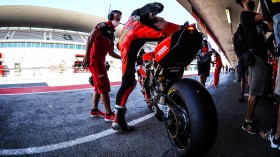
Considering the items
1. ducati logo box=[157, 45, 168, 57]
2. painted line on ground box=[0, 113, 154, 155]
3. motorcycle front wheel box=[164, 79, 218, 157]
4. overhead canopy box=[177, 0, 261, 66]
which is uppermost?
overhead canopy box=[177, 0, 261, 66]

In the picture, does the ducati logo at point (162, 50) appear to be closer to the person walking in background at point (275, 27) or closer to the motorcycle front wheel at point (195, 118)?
the motorcycle front wheel at point (195, 118)

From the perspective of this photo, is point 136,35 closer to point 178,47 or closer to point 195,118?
point 178,47

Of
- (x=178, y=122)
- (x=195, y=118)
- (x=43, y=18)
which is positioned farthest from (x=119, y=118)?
(x=43, y=18)

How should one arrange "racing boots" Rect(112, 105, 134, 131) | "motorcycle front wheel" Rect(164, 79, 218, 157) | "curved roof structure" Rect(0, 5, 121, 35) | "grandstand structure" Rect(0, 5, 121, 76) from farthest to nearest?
"curved roof structure" Rect(0, 5, 121, 35) → "grandstand structure" Rect(0, 5, 121, 76) → "racing boots" Rect(112, 105, 134, 131) → "motorcycle front wheel" Rect(164, 79, 218, 157)

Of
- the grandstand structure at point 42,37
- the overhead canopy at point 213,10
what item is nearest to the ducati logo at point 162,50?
the overhead canopy at point 213,10

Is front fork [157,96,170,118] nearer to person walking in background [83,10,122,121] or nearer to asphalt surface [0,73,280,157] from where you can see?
asphalt surface [0,73,280,157]

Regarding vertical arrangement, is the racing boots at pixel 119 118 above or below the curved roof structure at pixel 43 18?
below

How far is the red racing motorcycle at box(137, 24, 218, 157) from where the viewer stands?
4.81 ft

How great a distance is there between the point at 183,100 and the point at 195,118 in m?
0.19

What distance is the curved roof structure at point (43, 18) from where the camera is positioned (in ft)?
136

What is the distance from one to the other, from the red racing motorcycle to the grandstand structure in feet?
65.5

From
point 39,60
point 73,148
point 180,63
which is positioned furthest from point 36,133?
point 39,60

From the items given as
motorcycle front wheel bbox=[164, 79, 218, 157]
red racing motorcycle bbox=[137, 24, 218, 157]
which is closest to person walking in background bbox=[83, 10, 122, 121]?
red racing motorcycle bbox=[137, 24, 218, 157]

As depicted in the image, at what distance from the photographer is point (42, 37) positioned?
38.8 m
